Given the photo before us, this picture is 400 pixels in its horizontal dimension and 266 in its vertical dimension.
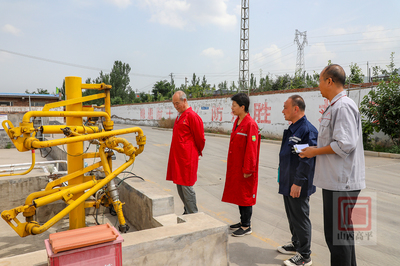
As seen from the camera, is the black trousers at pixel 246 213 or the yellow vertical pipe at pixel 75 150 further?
the black trousers at pixel 246 213

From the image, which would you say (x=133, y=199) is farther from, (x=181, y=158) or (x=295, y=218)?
(x=295, y=218)

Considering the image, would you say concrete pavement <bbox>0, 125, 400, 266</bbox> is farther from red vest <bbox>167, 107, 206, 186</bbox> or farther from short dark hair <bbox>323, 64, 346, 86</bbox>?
short dark hair <bbox>323, 64, 346, 86</bbox>

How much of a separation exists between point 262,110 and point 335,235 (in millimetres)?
15603

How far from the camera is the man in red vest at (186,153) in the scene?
12.2ft

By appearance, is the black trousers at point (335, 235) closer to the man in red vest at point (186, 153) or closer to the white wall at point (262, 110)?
the man in red vest at point (186, 153)

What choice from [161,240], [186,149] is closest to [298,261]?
[161,240]

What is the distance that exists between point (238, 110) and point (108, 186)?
185cm

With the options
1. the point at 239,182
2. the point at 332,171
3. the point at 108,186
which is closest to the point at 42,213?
the point at 108,186

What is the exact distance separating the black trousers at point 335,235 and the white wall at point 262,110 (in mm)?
11721

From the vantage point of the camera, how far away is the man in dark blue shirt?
8.75ft

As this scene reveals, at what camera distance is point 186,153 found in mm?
3775

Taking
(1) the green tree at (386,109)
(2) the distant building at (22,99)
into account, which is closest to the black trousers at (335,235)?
(1) the green tree at (386,109)

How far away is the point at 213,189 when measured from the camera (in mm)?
5934

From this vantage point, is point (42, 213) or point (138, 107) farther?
point (138, 107)
